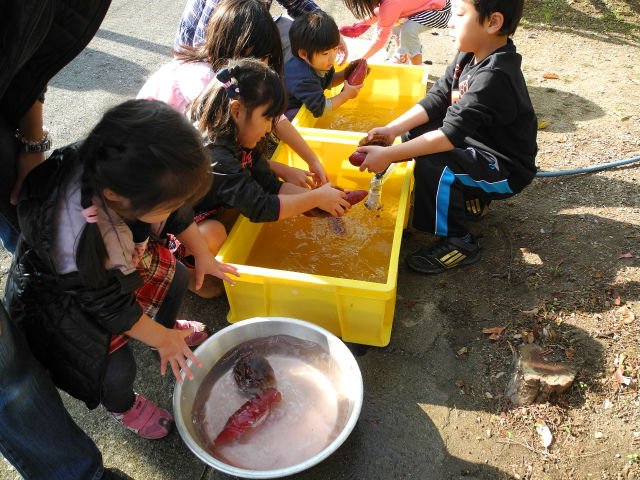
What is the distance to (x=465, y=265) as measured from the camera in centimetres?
225

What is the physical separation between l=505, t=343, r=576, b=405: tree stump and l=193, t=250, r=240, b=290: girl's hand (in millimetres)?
1060

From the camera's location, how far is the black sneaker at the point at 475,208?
2318 millimetres

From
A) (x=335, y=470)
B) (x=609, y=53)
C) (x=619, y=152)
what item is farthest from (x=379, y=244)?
(x=609, y=53)

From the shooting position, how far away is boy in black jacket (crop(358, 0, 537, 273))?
199 centimetres

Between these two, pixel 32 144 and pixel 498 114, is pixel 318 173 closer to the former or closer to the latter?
pixel 498 114

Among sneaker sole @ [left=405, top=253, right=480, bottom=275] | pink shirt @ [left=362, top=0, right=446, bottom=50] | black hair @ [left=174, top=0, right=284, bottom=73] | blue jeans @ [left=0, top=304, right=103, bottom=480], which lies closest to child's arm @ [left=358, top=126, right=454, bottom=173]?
sneaker sole @ [left=405, top=253, right=480, bottom=275]

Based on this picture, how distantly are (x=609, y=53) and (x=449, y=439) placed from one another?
4.05m

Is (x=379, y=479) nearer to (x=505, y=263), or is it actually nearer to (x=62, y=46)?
(x=505, y=263)

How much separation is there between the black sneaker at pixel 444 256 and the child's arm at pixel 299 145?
1.92ft

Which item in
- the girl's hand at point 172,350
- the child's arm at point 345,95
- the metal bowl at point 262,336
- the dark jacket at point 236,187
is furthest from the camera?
the child's arm at point 345,95

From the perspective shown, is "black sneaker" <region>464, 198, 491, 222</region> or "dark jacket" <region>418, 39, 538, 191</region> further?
"black sneaker" <region>464, 198, 491, 222</region>

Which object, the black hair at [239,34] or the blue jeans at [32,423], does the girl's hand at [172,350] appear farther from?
the black hair at [239,34]

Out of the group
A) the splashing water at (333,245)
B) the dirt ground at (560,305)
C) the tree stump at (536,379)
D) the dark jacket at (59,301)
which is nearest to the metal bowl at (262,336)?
the dark jacket at (59,301)

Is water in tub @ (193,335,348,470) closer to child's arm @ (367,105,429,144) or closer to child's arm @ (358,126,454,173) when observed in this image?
child's arm @ (358,126,454,173)
